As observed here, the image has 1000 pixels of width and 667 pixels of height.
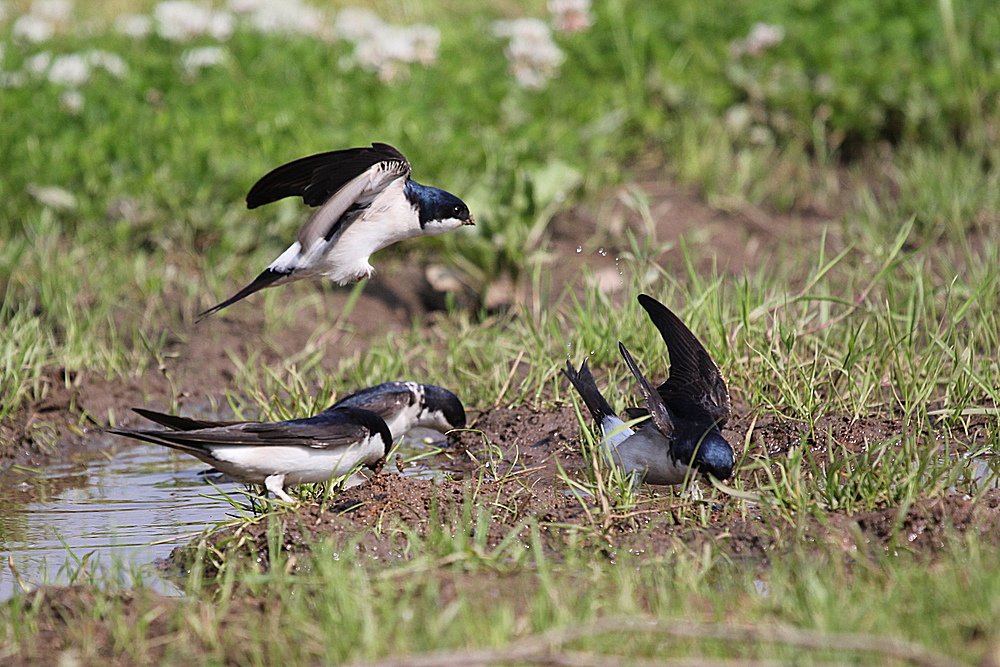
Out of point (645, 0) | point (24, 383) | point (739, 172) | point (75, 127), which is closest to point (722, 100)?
point (739, 172)

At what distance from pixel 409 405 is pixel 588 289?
102 centimetres

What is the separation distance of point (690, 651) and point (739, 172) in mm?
5432

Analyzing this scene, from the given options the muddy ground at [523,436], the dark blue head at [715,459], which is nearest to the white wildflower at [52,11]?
the muddy ground at [523,436]

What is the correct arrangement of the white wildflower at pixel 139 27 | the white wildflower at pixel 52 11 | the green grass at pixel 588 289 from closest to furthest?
the green grass at pixel 588 289 → the white wildflower at pixel 139 27 → the white wildflower at pixel 52 11

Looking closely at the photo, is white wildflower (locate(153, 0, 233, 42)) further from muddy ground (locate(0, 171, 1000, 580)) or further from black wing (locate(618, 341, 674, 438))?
black wing (locate(618, 341, 674, 438))

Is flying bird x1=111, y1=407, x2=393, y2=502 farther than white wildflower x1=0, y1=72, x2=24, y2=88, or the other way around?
white wildflower x1=0, y1=72, x2=24, y2=88

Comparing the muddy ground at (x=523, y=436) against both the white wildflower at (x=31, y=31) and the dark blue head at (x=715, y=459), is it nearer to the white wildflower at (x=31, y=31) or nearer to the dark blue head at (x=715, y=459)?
the dark blue head at (x=715, y=459)

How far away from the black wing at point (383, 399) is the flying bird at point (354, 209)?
17.6 inches

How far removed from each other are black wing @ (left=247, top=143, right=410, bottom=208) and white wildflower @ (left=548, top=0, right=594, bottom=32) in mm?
4583

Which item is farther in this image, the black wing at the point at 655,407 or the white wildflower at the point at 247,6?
the white wildflower at the point at 247,6

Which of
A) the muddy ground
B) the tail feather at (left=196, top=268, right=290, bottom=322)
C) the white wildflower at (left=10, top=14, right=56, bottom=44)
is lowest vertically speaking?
the muddy ground

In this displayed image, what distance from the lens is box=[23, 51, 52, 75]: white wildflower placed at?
7.80 meters

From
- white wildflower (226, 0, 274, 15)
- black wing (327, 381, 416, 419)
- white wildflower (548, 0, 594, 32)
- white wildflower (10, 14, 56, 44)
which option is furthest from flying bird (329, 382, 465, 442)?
white wildflower (10, 14, 56, 44)

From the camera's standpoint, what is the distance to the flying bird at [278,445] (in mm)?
3984
